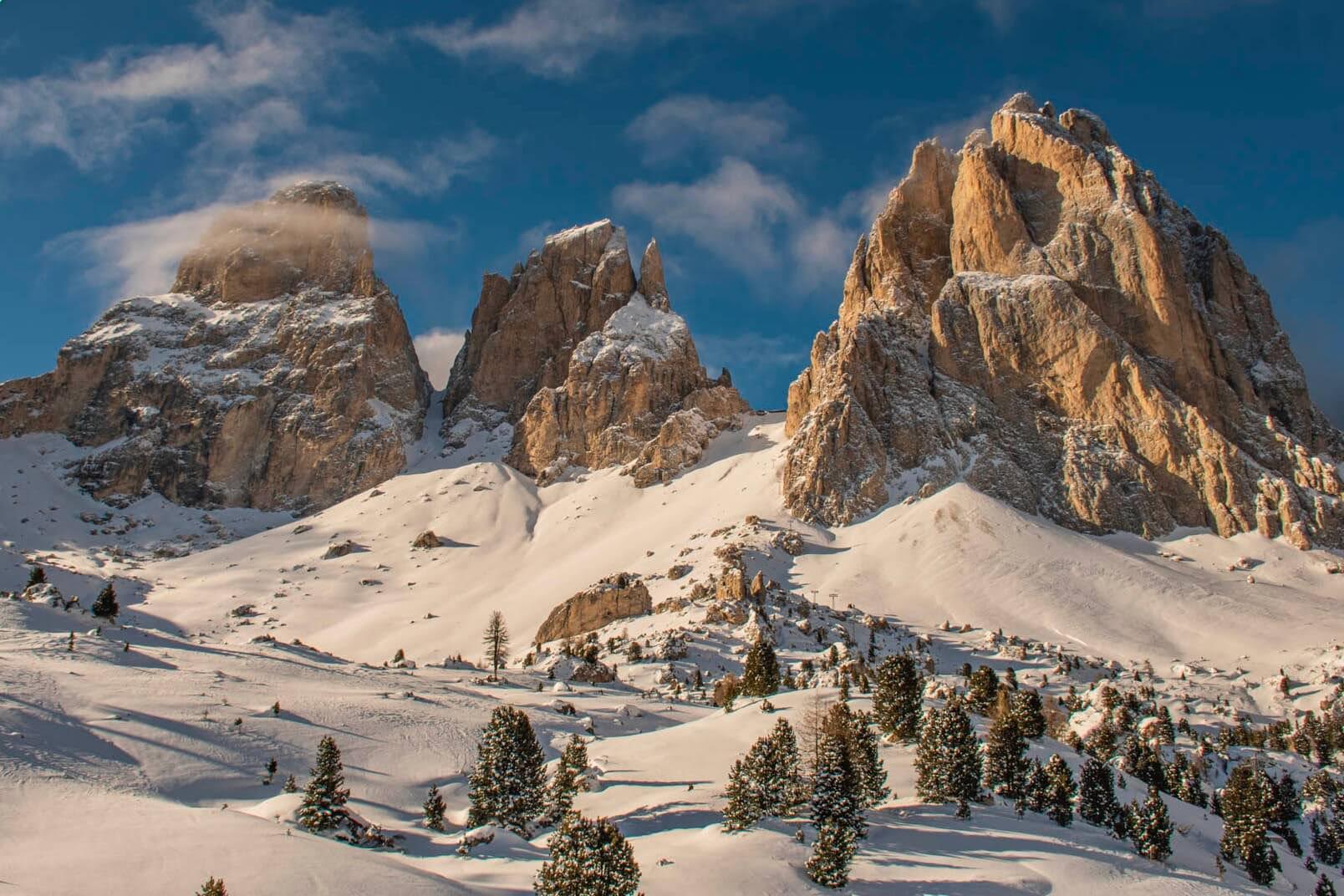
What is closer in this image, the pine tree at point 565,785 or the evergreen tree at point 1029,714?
the pine tree at point 565,785

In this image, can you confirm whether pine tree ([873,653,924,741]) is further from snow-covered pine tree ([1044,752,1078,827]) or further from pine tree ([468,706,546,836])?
pine tree ([468,706,546,836])

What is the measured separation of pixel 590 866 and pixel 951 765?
25.8 m

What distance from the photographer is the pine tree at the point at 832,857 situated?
121ft

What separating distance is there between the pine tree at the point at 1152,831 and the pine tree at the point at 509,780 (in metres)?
31.2

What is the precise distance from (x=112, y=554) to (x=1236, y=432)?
669 feet

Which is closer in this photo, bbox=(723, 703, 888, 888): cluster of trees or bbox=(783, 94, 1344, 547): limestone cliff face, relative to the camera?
bbox=(723, 703, 888, 888): cluster of trees

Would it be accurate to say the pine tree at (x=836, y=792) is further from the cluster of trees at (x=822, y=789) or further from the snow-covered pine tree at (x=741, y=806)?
Result: the snow-covered pine tree at (x=741, y=806)

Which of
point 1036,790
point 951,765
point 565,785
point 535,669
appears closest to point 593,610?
point 535,669

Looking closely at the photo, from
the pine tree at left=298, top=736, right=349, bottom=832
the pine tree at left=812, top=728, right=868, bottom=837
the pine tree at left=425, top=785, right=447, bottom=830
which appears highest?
the pine tree at left=812, top=728, right=868, bottom=837

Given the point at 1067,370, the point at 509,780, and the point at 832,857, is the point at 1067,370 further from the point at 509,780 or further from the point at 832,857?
the point at 832,857

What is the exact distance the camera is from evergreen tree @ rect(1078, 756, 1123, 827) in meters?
57.7

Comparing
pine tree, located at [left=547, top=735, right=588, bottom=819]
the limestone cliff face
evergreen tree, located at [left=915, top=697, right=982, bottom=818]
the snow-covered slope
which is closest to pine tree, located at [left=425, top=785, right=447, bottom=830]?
the snow-covered slope

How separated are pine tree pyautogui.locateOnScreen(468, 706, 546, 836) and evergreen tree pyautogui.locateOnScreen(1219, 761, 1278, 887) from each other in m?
41.0

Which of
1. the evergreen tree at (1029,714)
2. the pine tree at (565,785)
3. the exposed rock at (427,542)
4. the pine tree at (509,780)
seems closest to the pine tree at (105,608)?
the pine tree at (565,785)
